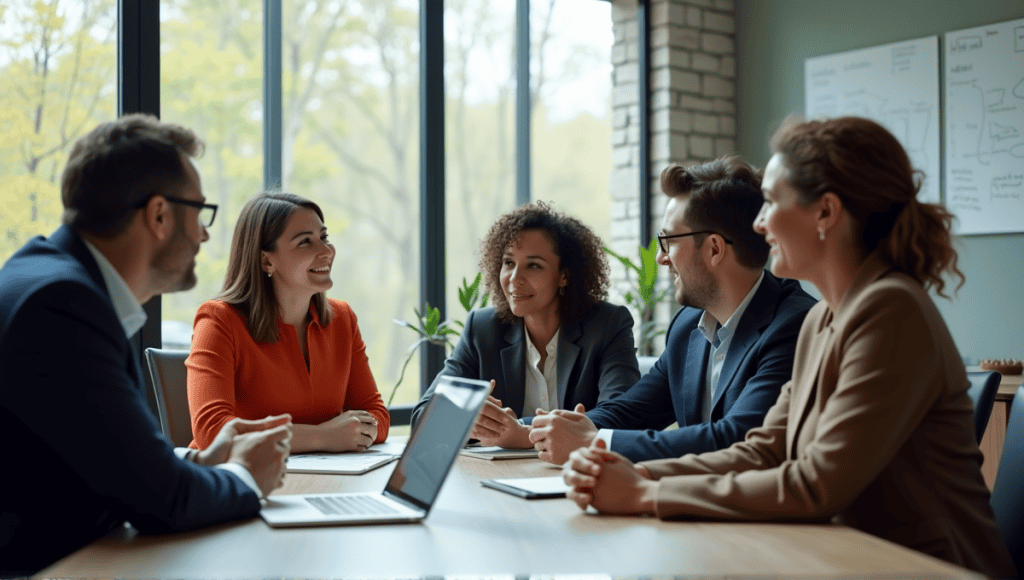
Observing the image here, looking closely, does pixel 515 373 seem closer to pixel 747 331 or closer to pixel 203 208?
pixel 747 331

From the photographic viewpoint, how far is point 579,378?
8.85 ft

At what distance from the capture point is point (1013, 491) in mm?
1571

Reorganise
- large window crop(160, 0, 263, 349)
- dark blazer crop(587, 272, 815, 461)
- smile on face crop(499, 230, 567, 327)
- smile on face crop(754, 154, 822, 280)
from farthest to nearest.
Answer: large window crop(160, 0, 263, 349) < smile on face crop(499, 230, 567, 327) < dark blazer crop(587, 272, 815, 461) < smile on face crop(754, 154, 822, 280)

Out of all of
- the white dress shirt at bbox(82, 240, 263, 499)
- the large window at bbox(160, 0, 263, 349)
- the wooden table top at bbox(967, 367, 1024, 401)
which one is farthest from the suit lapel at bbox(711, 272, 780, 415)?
the large window at bbox(160, 0, 263, 349)

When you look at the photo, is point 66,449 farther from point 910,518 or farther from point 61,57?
point 61,57

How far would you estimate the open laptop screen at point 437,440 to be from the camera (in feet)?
4.68

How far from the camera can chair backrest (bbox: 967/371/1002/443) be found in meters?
1.77

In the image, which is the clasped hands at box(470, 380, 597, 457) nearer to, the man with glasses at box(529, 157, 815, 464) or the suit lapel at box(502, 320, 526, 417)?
the man with glasses at box(529, 157, 815, 464)

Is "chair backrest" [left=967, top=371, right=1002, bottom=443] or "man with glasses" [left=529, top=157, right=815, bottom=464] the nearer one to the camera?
"chair backrest" [left=967, top=371, right=1002, bottom=443]

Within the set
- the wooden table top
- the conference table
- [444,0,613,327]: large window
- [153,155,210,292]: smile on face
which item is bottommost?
the wooden table top

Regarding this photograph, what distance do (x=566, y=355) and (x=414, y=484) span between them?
1.28m

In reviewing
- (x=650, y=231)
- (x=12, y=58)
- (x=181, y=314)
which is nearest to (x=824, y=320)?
(x=650, y=231)

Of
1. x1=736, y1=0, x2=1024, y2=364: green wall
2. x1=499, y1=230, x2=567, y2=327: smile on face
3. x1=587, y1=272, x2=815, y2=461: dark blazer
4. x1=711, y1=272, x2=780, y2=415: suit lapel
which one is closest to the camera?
x1=587, y1=272, x2=815, y2=461: dark blazer

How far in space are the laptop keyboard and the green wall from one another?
2.70m
